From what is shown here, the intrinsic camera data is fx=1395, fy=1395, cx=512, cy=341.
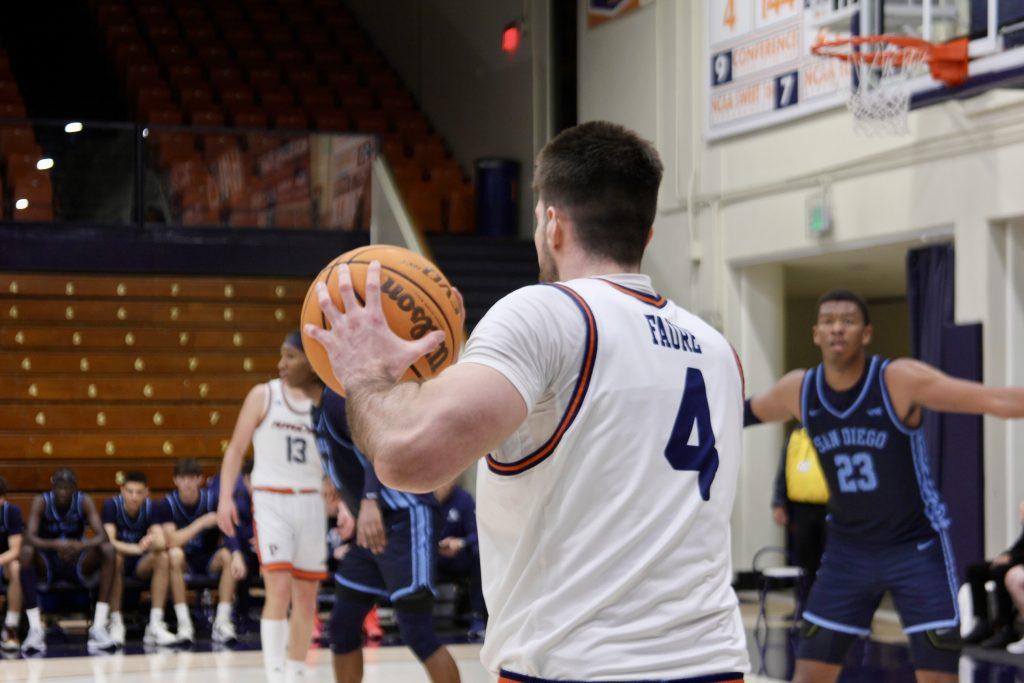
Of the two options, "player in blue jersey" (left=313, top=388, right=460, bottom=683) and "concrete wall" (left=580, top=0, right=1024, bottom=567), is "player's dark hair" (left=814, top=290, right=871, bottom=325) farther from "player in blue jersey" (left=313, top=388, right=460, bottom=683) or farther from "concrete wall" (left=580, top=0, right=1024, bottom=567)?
"concrete wall" (left=580, top=0, right=1024, bottom=567)

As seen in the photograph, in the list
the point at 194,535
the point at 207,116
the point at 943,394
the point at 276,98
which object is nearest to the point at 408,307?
the point at 943,394

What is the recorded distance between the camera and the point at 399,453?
1.95 metres

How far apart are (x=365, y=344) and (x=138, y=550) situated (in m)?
9.22

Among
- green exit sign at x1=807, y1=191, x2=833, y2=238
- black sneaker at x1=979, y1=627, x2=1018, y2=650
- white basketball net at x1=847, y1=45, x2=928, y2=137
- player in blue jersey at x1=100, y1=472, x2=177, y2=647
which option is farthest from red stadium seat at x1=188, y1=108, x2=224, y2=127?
black sneaker at x1=979, y1=627, x2=1018, y2=650

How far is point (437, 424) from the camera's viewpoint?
76.4 inches

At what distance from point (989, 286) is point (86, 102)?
1266 cm

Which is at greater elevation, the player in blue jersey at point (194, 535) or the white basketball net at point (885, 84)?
the white basketball net at point (885, 84)

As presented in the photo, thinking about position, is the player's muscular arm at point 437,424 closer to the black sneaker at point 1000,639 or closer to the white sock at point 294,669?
the white sock at point 294,669

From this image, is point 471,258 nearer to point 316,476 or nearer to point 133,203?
point 133,203

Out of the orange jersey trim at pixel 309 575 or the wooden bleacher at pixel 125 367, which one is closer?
the orange jersey trim at pixel 309 575

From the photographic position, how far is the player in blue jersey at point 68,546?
10.5 m

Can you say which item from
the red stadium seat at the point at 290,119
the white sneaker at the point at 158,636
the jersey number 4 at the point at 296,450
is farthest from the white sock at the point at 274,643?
the red stadium seat at the point at 290,119

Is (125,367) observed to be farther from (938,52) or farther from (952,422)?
(938,52)

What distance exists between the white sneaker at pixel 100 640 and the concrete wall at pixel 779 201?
5661mm
